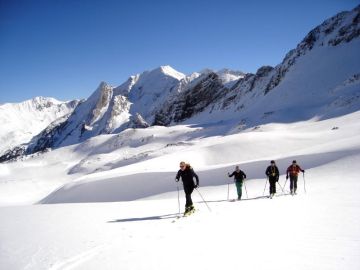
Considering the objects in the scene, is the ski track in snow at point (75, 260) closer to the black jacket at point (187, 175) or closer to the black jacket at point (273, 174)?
the black jacket at point (187, 175)

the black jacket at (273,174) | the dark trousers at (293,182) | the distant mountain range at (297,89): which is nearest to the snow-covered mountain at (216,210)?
the dark trousers at (293,182)

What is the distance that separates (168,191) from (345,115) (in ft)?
128

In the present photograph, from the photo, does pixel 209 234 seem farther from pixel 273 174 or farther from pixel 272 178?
pixel 273 174

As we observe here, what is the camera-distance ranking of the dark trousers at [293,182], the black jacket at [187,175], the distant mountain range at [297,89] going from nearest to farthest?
the black jacket at [187,175] < the dark trousers at [293,182] < the distant mountain range at [297,89]

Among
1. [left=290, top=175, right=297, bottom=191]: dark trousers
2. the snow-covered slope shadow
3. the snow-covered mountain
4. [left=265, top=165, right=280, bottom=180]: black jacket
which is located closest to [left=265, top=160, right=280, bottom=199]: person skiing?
[left=265, top=165, right=280, bottom=180]: black jacket

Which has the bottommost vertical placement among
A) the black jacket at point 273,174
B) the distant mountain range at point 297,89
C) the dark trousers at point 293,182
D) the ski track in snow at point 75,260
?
the ski track in snow at point 75,260

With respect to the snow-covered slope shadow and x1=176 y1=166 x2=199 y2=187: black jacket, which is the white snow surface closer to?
the snow-covered slope shadow

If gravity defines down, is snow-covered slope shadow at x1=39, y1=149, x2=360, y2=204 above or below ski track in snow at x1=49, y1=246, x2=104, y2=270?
above

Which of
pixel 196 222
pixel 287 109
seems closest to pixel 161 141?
pixel 287 109

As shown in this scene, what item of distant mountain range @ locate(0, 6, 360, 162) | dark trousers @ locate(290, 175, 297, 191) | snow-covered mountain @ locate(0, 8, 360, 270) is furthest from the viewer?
distant mountain range @ locate(0, 6, 360, 162)

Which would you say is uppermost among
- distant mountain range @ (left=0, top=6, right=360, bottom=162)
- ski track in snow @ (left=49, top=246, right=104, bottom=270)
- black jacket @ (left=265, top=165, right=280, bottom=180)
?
distant mountain range @ (left=0, top=6, right=360, bottom=162)

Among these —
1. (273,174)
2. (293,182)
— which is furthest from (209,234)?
(293,182)

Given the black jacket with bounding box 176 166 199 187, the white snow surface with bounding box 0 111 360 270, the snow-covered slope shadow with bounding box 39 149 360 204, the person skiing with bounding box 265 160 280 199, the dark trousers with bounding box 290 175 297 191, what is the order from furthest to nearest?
the snow-covered slope shadow with bounding box 39 149 360 204 → the dark trousers with bounding box 290 175 297 191 → the person skiing with bounding box 265 160 280 199 → the black jacket with bounding box 176 166 199 187 → the white snow surface with bounding box 0 111 360 270

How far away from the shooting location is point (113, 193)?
93.1 ft
